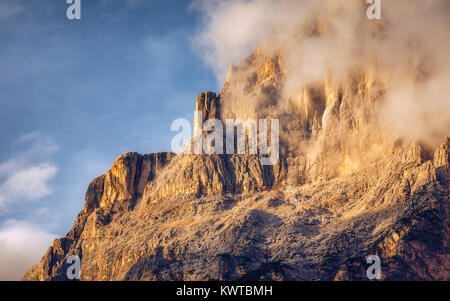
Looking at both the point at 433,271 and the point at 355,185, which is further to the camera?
the point at 355,185

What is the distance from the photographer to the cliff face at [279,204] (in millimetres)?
133875

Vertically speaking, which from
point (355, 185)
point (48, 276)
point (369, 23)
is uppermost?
point (369, 23)

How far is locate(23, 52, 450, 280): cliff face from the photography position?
133875 millimetres

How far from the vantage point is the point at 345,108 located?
161 meters

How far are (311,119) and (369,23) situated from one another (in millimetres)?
23264

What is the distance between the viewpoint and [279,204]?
158 meters

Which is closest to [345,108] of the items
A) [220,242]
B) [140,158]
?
[220,242]

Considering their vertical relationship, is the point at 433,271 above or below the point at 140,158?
below

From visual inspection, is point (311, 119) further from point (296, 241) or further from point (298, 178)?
point (296, 241)
